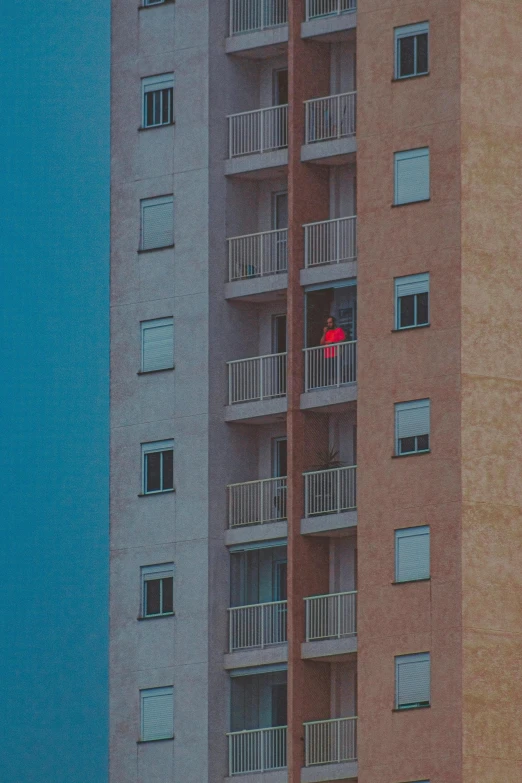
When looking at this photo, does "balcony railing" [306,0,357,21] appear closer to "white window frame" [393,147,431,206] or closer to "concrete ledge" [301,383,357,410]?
"white window frame" [393,147,431,206]

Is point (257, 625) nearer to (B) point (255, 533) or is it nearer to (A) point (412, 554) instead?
(B) point (255, 533)

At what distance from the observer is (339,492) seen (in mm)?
75750

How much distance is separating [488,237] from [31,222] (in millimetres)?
12623

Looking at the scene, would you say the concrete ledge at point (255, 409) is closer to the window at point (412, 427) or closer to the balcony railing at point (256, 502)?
the balcony railing at point (256, 502)

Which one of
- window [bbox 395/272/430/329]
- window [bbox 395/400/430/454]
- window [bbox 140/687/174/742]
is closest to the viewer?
window [bbox 395/400/430/454]

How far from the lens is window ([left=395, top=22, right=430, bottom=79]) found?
75.4 metres

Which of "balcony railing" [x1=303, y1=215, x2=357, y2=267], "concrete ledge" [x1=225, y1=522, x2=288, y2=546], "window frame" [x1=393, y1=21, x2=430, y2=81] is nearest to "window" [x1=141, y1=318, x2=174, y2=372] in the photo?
"balcony railing" [x1=303, y1=215, x2=357, y2=267]

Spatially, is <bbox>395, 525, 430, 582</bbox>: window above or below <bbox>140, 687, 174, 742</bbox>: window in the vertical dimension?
above

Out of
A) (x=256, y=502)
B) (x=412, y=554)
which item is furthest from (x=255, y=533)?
(x=412, y=554)

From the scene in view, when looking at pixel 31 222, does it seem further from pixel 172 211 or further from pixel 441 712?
pixel 441 712

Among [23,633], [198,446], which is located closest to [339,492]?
[198,446]

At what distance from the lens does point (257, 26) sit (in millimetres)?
79812

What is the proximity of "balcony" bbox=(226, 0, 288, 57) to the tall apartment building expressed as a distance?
0.09 metres

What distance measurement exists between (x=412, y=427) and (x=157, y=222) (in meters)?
10.0
